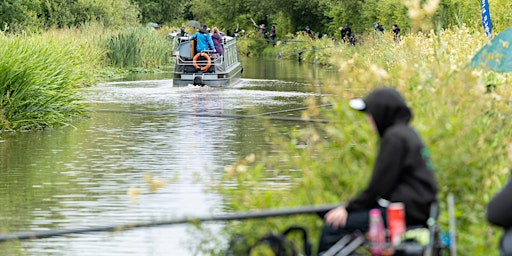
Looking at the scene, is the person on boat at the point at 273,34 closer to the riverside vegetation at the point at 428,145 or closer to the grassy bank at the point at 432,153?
the riverside vegetation at the point at 428,145

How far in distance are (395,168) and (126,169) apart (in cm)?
917

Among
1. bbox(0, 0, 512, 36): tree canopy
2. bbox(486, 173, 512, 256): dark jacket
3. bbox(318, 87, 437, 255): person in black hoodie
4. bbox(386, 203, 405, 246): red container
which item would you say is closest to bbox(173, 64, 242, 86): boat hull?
bbox(0, 0, 512, 36): tree canopy

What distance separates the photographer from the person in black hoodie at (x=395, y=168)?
654 centimetres

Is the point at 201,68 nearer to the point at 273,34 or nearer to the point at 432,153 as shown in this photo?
the point at 432,153

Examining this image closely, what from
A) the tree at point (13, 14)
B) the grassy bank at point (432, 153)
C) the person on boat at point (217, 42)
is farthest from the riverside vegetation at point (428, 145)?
the tree at point (13, 14)

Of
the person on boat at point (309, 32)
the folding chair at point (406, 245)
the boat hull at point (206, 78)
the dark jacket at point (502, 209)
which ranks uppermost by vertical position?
the person on boat at point (309, 32)

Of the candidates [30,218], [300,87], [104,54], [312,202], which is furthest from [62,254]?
[104,54]

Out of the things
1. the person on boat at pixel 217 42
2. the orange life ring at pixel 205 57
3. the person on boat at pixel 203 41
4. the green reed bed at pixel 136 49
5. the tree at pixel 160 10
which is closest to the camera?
the orange life ring at pixel 205 57

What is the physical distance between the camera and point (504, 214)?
6117 millimetres

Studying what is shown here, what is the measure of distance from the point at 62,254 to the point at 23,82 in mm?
11072

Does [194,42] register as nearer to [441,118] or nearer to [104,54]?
[104,54]

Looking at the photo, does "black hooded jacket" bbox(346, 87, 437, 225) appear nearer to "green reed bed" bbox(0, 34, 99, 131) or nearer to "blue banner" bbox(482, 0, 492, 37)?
"blue banner" bbox(482, 0, 492, 37)

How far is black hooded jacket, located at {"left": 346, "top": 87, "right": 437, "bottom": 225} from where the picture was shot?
653cm

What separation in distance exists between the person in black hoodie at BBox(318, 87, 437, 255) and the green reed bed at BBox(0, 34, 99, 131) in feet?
45.8
